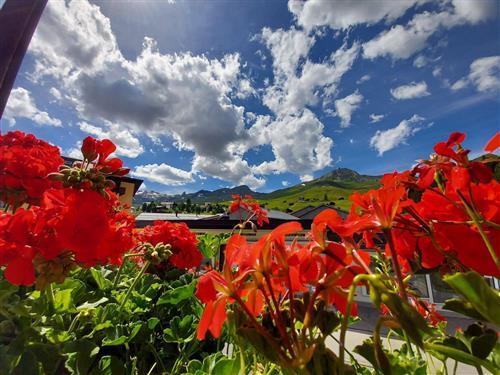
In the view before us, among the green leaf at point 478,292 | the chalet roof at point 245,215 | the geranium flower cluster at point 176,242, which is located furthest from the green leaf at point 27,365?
the chalet roof at point 245,215

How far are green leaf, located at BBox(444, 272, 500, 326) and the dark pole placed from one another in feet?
2.25

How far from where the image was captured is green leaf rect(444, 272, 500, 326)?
185mm

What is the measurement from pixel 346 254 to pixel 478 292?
3.8 inches

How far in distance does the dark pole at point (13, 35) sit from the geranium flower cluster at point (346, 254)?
20.5 inches

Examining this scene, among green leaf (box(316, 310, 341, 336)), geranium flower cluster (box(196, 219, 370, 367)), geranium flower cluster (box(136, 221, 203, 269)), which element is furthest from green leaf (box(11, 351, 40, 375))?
geranium flower cluster (box(136, 221, 203, 269))

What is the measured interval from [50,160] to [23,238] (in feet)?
0.88

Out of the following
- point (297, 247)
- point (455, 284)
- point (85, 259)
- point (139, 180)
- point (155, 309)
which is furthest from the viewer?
point (139, 180)

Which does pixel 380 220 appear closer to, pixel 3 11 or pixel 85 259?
pixel 85 259

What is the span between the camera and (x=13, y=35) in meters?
0.50

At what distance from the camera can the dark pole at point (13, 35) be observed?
1.61ft

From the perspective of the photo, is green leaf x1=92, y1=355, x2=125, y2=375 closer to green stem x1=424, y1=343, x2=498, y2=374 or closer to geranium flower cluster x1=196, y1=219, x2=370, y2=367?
geranium flower cluster x1=196, y1=219, x2=370, y2=367

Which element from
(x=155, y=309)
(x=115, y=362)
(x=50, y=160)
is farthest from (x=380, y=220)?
(x=155, y=309)

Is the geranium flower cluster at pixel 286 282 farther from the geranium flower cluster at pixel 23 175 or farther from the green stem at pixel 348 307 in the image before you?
the geranium flower cluster at pixel 23 175

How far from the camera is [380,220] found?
0.27m
